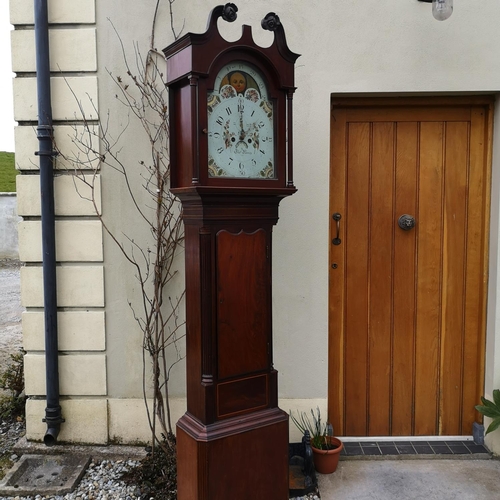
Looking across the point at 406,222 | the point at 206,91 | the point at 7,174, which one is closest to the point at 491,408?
the point at 406,222

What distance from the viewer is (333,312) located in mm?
3475

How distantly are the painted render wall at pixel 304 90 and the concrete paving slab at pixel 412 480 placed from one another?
32 centimetres

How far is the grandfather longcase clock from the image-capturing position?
7.52 feet

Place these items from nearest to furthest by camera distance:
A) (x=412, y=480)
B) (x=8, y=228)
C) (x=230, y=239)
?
(x=230, y=239) → (x=412, y=480) → (x=8, y=228)

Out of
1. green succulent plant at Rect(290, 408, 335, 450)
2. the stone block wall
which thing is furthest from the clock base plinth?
the stone block wall

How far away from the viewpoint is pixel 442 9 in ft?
9.30

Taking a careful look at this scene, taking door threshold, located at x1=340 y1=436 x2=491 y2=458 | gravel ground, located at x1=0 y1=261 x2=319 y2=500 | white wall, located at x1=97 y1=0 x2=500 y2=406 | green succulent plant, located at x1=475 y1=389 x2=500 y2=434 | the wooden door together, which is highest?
white wall, located at x1=97 y1=0 x2=500 y2=406

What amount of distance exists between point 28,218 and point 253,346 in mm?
1762

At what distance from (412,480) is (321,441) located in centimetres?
56

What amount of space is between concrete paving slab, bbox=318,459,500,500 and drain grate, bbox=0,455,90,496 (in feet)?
4.74

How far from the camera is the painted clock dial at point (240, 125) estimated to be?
2305 mm

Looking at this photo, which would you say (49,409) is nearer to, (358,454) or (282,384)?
(282,384)

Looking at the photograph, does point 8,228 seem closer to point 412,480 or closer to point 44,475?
point 44,475

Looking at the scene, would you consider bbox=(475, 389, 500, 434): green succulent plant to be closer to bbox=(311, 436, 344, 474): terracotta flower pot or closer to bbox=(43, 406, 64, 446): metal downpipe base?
bbox=(311, 436, 344, 474): terracotta flower pot
